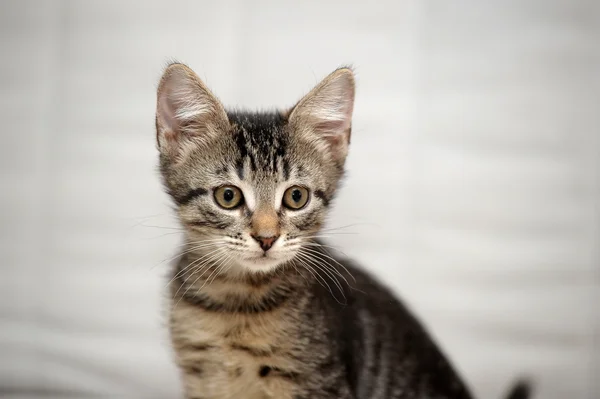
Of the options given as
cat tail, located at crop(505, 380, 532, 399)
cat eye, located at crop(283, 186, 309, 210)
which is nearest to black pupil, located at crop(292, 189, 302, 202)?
cat eye, located at crop(283, 186, 309, 210)

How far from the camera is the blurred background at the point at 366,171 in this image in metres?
1.47

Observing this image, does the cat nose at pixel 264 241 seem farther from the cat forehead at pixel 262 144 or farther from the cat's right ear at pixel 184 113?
the cat's right ear at pixel 184 113

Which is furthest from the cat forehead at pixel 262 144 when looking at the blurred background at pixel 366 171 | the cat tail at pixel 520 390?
the cat tail at pixel 520 390

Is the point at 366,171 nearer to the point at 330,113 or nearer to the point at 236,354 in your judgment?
the point at 330,113

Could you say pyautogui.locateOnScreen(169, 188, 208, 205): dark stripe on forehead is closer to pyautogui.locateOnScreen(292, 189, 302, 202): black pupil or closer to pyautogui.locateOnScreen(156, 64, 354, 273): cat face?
pyautogui.locateOnScreen(156, 64, 354, 273): cat face

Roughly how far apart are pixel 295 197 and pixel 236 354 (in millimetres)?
323

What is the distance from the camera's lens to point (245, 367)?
115cm

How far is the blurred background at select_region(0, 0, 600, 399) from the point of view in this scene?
4.81 ft

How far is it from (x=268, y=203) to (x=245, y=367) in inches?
12.5

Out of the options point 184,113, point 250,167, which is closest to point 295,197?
point 250,167

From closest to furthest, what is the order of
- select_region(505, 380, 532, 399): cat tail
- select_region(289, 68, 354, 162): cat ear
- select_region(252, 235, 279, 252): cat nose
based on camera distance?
select_region(252, 235, 279, 252): cat nose
select_region(289, 68, 354, 162): cat ear
select_region(505, 380, 532, 399): cat tail

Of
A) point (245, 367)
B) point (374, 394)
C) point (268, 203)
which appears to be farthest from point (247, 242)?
point (374, 394)

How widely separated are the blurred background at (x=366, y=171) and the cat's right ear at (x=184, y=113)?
0.28m

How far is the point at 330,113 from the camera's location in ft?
4.01
